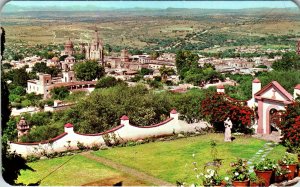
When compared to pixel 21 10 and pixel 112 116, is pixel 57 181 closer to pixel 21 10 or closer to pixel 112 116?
pixel 112 116

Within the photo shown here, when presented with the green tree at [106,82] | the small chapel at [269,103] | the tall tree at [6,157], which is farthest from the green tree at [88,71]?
the tall tree at [6,157]

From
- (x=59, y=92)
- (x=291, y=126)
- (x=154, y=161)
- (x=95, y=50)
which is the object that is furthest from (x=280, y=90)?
(x=95, y=50)

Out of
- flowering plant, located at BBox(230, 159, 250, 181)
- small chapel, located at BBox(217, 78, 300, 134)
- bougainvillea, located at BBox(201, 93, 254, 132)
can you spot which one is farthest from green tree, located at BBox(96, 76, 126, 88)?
flowering plant, located at BBox(230, 159, 250, 181)

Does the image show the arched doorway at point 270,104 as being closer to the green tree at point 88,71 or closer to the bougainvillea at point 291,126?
the bougainvillea at point 291,126

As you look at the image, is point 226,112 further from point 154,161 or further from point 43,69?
point 43,69

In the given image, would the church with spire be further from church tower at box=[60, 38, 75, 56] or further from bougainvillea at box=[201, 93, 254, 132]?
bougainvillea at box=[201, 93, 254, 132]

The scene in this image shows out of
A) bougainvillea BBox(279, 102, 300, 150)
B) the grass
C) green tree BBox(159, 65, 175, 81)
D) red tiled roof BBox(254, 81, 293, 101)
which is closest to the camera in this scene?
the grass
